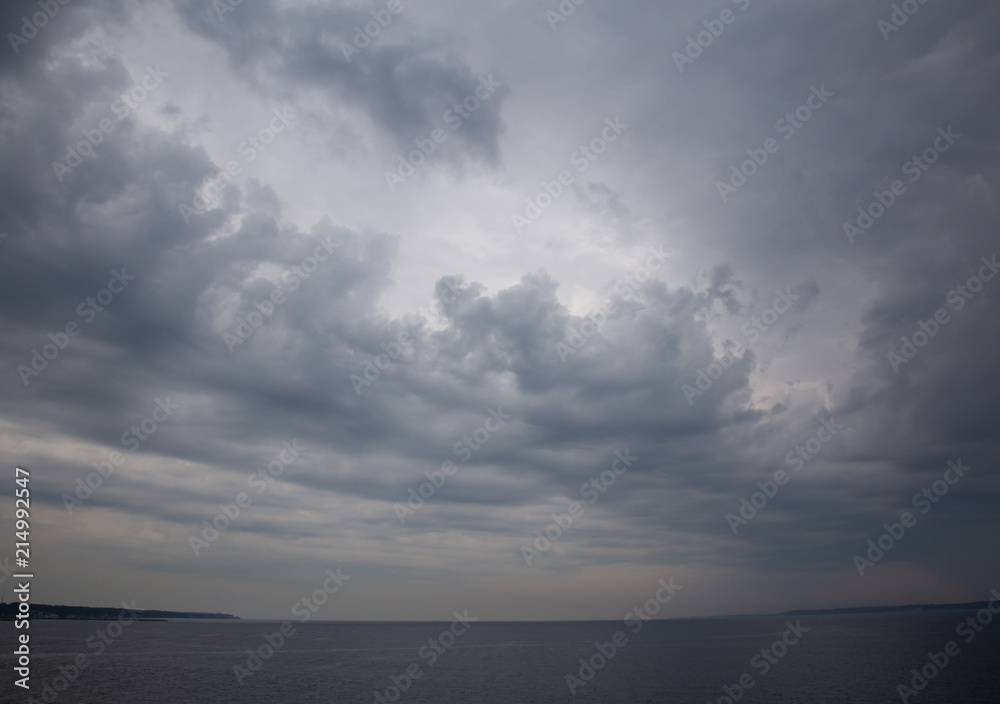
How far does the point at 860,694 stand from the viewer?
74938mm

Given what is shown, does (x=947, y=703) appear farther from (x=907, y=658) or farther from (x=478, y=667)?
(x=478, y=667)

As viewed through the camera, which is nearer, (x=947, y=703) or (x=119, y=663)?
(x=947, y=703)

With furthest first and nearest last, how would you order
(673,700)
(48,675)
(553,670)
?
(553,670) → (48,675) → (673,700)

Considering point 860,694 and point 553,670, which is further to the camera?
point 553,670

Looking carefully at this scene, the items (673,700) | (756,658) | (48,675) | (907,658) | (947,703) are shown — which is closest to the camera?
(947,703)

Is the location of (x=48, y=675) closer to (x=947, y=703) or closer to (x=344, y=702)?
(x=344, y=702)

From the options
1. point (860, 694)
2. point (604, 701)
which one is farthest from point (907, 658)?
point (604, 701)

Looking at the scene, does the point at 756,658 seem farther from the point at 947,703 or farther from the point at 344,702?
the point at 344,702

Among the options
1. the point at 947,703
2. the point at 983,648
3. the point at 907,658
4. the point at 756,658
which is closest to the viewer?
the point at 947,703

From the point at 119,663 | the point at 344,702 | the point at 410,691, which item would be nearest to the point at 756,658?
the point at 410,691

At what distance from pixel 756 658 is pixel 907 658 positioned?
97.2 ft

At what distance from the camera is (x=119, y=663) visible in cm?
10775

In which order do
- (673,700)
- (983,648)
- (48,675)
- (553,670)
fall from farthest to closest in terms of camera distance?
1. (983,648)
2. (553,670)
3. (48,675)
4. (673,700)

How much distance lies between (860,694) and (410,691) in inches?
2407
